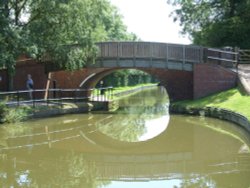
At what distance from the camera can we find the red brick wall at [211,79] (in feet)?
77.4

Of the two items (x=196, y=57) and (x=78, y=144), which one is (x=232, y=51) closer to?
(x=196, y=57)

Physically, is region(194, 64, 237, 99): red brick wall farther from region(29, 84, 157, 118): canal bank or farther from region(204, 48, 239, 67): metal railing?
region(29, 84, 157, 118): canal bank

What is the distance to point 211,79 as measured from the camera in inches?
941

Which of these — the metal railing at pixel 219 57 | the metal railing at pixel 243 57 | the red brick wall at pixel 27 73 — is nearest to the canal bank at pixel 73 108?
the red brick wall at pixel 27 73

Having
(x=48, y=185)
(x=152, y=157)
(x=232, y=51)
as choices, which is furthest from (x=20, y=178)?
(x=232, y=51)

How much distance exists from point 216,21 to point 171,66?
1137 centimetres

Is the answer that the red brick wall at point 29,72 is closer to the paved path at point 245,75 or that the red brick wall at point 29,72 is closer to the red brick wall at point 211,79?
the red brick wall at point 211,79

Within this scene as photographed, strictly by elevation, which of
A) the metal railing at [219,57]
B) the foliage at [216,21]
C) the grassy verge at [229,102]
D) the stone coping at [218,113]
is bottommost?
the stone coping at [218,113]

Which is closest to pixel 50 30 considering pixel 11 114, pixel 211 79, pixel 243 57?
pixel 11 114

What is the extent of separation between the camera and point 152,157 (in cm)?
1192

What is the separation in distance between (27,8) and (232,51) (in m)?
11.1

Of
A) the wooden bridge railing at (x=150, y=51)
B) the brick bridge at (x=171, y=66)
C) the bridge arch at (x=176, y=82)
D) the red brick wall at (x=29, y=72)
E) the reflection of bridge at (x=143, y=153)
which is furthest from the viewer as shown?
the red brick wall at (x=29, y=72)

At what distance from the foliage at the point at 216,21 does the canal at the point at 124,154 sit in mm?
14653

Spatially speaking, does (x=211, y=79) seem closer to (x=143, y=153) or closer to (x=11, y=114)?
(x=11, y=114)
